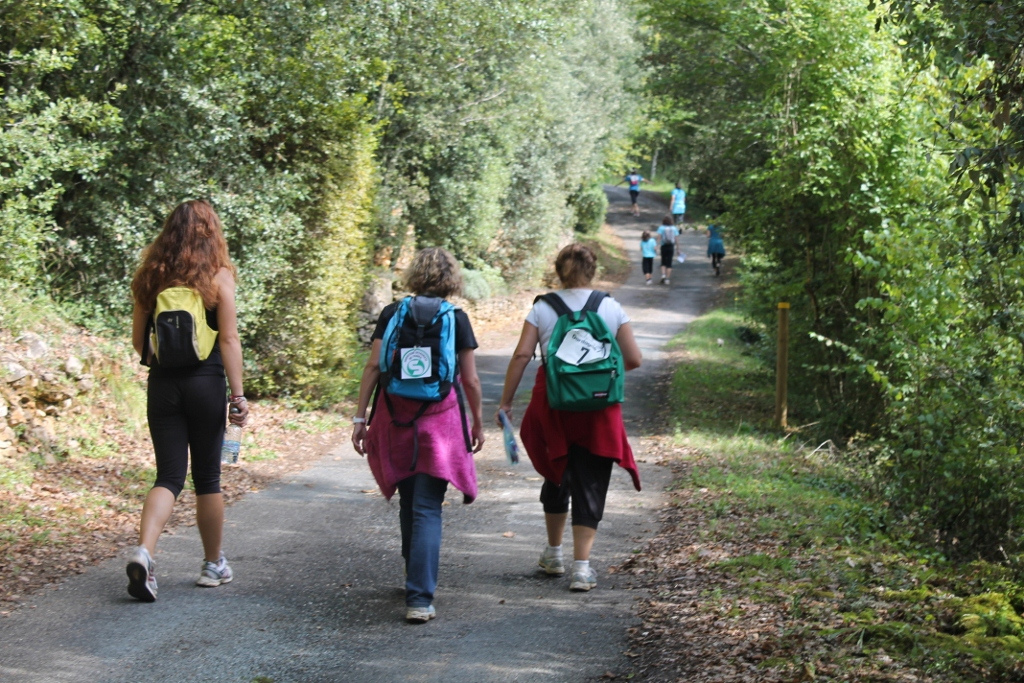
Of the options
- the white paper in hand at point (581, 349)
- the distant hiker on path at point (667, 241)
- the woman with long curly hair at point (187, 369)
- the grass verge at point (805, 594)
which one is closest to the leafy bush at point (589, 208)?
the distant hiker on path at point (667, 241)

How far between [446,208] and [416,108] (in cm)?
313

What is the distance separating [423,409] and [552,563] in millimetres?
1467

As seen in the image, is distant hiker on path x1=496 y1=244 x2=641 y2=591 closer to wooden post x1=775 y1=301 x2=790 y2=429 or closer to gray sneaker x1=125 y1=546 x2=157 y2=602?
gray sneaker x1=125 y1=546 x2=157 y2=602

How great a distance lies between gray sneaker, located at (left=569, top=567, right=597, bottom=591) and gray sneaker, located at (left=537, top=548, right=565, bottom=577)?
0.27 m

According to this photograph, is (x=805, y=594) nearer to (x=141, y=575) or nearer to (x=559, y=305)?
(x=559, y=305)

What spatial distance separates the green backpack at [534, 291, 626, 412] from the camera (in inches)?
222

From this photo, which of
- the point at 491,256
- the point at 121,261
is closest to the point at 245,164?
the point at 121,261

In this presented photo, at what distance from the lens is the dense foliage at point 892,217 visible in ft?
19.5

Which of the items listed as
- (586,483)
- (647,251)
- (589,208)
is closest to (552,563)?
(586,483)

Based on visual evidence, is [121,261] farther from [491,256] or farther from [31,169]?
[491,256]

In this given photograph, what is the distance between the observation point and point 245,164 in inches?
440

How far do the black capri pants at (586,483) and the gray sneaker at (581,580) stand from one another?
0.27 m

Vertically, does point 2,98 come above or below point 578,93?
below

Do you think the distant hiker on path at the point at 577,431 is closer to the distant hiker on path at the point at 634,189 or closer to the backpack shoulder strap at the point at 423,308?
the backpack shoulder strap at the point at 423,308
